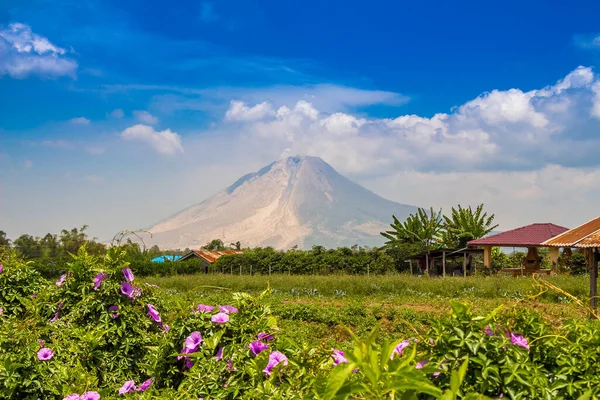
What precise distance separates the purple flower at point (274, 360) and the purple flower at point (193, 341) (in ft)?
1.74

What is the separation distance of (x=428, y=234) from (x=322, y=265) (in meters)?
11.1

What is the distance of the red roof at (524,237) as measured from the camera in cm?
3011

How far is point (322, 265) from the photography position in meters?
27.9

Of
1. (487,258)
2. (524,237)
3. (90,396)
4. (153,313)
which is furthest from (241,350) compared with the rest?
(524,237)

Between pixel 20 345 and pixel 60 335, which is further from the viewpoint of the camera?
pixel 60 335

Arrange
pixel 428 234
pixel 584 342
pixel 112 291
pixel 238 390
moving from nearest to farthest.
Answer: pixel 584 342 < pixel 238 390 < pixel 112 291 < pixel 428 234

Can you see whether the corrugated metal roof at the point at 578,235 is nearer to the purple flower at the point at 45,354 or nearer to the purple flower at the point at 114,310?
the purple flower at the point at 114,310

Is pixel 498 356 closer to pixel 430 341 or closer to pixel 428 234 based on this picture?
pixel 430 341

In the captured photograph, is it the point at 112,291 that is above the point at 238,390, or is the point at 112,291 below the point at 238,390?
above

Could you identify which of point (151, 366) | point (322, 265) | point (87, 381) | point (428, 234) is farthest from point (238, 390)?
point (428, 234)

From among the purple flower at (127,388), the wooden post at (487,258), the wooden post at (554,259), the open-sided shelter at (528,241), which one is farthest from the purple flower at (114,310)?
the wooden post at (487,258)

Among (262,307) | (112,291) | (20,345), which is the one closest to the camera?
(262,307)

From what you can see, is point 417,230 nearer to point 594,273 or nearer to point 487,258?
point 487,258

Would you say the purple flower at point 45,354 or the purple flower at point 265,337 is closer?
the purple flower at point 265,337
